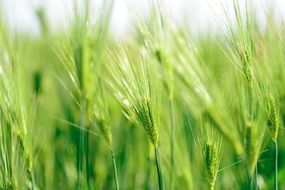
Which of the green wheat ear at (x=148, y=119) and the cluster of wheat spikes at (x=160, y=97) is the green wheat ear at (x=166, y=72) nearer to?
the cluster of wheat spikes at (x=160, y=97)

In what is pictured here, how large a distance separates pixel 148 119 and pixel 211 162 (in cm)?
12

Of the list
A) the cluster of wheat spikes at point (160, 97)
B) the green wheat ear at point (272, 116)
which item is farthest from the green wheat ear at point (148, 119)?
the green wheat ear at point (272, 116)

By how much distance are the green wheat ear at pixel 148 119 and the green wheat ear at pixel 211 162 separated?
8 centimetres

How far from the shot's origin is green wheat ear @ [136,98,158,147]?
922mm

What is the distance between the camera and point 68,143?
4.77 ft

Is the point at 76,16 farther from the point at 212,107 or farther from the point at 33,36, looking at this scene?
the point at 33,36

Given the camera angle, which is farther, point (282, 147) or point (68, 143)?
point (282, 147)

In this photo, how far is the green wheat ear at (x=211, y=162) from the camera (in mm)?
928

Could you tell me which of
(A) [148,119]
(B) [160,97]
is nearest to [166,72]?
(B) [160,97]

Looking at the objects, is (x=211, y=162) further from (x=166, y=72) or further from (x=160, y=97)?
(x=166, y=72)

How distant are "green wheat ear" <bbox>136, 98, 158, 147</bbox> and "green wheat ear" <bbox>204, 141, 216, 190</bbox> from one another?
82 mm

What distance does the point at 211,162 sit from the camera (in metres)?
0.93

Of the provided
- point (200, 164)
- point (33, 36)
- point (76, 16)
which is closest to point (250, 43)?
point (76, 16)

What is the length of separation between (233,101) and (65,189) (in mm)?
441
